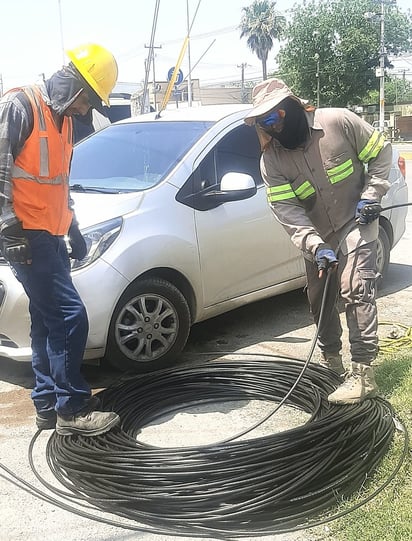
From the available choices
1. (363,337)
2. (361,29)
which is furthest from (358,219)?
(361,29)

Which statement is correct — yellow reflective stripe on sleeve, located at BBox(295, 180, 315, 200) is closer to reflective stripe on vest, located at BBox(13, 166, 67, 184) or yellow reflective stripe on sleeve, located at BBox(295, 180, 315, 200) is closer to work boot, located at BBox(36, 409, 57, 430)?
reflective stripe on vest, located at BBox(13, 166, 67, 184)

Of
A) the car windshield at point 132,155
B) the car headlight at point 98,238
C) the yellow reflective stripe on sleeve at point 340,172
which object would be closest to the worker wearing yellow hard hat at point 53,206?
the car headlight at point 98,238

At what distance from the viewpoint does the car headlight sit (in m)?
4.28

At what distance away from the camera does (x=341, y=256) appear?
387 centimetres

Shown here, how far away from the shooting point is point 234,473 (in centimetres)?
308

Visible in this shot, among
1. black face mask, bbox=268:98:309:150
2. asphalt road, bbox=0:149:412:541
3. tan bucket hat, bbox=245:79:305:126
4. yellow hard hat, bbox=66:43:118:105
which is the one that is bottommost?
asphalt road, bbox=0:149:412:541

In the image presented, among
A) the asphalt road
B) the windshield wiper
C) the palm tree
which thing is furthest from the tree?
the windshield wiper

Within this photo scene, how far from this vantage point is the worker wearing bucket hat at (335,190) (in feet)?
12.2

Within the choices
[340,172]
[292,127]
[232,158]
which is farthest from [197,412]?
[232,158]

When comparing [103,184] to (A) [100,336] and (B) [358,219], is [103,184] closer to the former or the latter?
(A) [100,336]

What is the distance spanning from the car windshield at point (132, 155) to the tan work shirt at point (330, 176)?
1.25 metres

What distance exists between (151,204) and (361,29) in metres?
48.4

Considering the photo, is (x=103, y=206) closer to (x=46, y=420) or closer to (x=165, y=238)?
(x=165, y=238)

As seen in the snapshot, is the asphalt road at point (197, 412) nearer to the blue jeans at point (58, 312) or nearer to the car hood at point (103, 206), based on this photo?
the blue jeans at point (58, 312)
